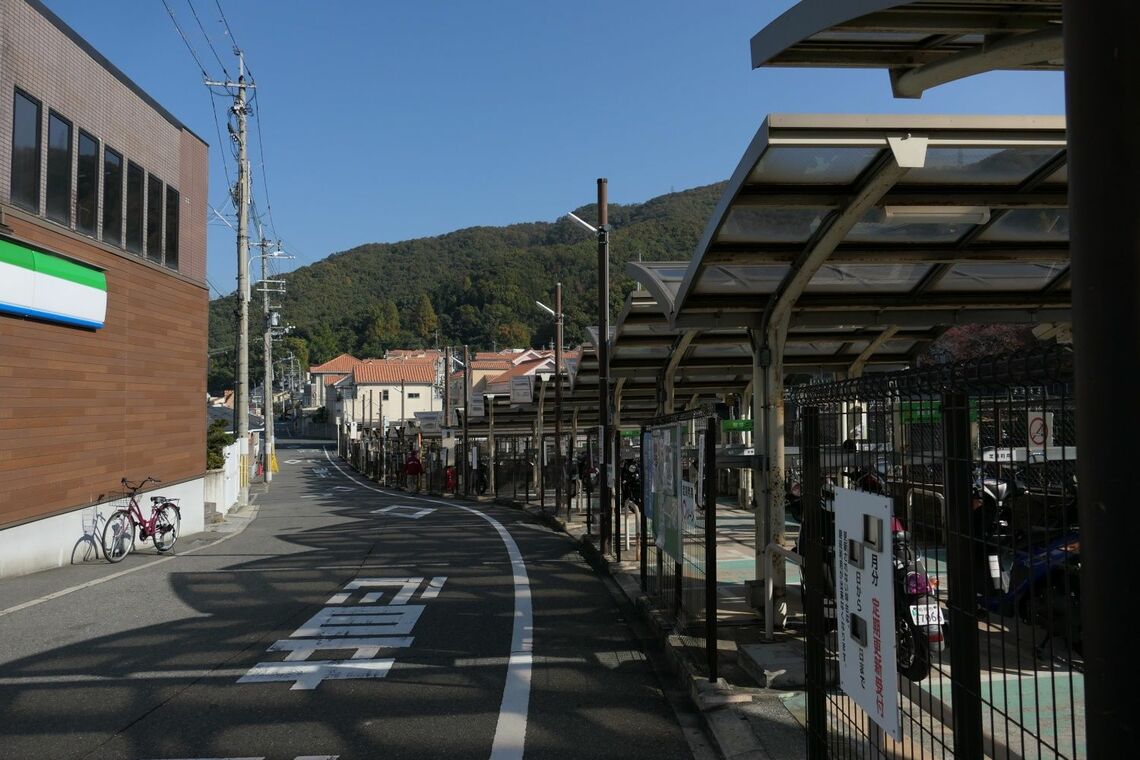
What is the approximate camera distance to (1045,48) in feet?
13.7

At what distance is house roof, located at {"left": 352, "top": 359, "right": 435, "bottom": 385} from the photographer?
100562 mm

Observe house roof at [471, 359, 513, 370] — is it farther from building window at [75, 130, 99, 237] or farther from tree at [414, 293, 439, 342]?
building window at [75, 130, 99, 237]

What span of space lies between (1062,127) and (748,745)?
4.53 metres

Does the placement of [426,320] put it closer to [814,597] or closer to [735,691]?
[735,691]

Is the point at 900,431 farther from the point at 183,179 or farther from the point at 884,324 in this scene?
the point at 183,179

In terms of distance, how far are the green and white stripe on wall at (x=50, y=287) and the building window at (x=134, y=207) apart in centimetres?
189

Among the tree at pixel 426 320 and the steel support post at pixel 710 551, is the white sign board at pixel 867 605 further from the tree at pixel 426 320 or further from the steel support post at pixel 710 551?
the tree at pixel 426 320

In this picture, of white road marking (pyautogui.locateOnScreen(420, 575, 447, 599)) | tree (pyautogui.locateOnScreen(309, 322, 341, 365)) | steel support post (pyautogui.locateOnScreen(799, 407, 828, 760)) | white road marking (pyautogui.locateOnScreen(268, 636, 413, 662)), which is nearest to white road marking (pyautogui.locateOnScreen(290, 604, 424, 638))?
white road marking (pyautogui.locateOnScreen(268, 636, 413, 662))

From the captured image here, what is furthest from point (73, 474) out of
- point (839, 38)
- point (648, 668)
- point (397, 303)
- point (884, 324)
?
point (397, 303)

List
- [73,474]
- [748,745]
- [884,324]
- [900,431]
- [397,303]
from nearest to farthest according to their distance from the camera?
[900,431]
[748,745]
[884,324]
[73,474]
[397,303]

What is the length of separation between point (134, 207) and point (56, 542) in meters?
6.67

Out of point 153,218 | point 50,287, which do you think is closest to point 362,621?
point 50,287


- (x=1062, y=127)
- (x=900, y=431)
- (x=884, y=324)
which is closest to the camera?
(x=900, y=431)

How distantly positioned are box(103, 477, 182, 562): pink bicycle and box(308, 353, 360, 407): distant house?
329ft
